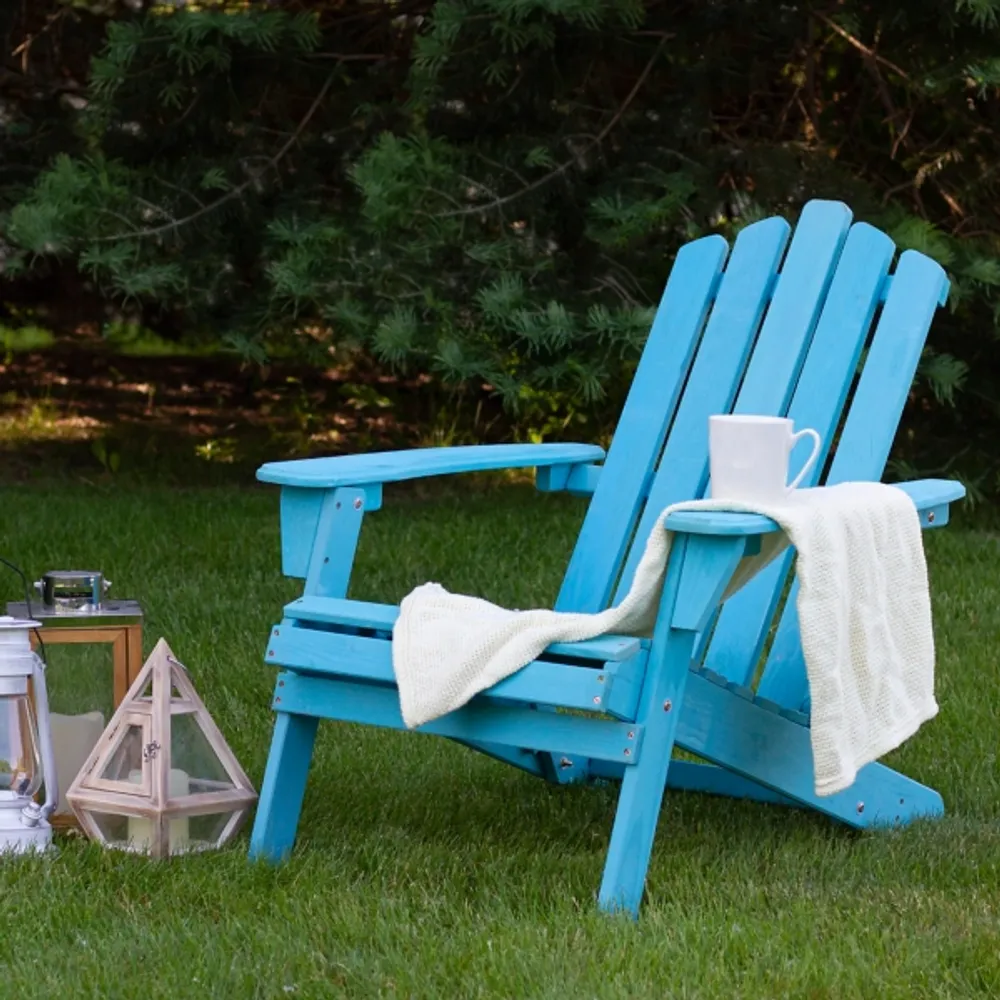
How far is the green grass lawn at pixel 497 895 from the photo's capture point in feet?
6.84

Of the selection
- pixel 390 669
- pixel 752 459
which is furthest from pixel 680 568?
pixel 390 669

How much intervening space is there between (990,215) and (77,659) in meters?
3.95

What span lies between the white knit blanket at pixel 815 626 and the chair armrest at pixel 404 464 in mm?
190

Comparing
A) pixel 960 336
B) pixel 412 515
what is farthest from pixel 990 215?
pixel 412 515

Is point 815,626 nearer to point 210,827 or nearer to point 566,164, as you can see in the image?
point 210,827

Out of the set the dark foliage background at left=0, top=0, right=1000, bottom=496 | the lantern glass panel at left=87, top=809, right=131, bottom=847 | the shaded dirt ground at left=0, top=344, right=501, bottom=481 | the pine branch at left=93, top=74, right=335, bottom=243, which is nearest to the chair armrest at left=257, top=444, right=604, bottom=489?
the lantern glass panel at left=87, top=809, right=131, bottom=847

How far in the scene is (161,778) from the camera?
2537mm

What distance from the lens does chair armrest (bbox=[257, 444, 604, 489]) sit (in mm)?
2508

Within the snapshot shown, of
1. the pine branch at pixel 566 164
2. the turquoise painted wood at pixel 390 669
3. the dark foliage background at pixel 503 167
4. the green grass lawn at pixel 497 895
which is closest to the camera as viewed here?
the green grass lawn at pixel 497 895

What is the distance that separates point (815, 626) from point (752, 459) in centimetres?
23

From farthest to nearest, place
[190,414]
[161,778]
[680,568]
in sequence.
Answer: [190,414]
[161,778]
[680,568]

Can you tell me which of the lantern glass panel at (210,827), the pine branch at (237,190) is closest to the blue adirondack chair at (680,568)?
the lantern glass panel at (210,827)

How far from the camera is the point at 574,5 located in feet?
15.0

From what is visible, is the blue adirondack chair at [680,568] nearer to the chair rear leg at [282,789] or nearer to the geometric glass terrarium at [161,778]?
the chair rear leg at [282,789]
